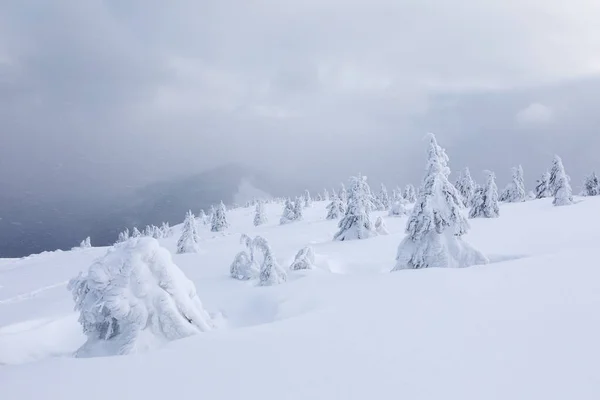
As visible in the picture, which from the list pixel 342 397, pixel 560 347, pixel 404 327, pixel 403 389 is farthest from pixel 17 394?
pixel 560 347

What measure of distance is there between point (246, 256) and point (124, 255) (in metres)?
11.4

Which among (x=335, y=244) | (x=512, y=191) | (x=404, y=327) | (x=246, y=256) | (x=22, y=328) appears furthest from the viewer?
(x=512, y=191)

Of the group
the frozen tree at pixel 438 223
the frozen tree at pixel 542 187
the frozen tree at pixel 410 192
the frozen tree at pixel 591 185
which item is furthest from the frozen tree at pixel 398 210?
the frozen tree at pixel 410 192

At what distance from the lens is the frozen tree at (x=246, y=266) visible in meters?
18.2

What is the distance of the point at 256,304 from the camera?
11461 millimetres

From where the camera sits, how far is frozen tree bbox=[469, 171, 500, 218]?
37812mm

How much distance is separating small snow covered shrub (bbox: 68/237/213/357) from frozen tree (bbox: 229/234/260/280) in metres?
10.2

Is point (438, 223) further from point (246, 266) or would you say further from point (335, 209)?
point (335, 209)

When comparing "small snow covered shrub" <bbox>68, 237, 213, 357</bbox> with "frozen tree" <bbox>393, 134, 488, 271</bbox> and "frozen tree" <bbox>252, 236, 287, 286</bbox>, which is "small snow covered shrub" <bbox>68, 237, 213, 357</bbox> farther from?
"frozen tree" <bbox>393, 134, 488, 271</bbox>

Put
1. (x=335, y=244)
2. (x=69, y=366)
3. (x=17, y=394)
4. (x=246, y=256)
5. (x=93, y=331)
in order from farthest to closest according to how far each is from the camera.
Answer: (x=335, y=244)
(x=246, y=256)
(x=93, y=331)
(x=69, y=366)
(x=17, y=394)

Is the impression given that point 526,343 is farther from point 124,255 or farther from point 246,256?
point 246,256

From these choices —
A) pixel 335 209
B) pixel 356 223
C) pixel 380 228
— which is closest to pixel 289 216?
pixel 335 209

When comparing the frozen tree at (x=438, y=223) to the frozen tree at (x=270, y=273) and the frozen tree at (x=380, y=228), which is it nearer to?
the frozen tree at (x=270, y=273)

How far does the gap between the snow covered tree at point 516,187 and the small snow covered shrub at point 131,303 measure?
6436cm
